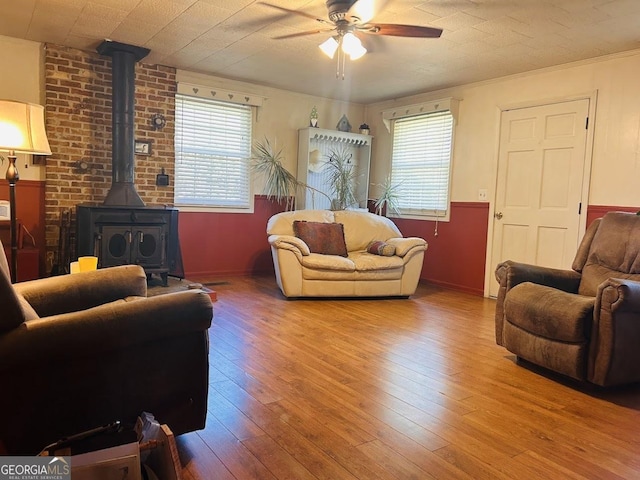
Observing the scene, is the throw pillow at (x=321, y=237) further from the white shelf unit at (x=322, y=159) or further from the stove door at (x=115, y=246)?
the stove door at (x=115, y=246)

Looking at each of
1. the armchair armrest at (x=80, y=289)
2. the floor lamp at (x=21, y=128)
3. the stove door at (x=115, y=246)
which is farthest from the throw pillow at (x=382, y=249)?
the floor lamp at (x=21, y=128)

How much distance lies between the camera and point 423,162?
5789mm

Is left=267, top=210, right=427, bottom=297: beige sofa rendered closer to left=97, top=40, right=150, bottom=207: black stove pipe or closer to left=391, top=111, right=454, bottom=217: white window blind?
left=391, top=111, right=454, bottom=217: white window blind

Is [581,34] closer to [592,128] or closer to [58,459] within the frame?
[592,128]

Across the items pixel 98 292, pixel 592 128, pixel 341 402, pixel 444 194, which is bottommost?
pixel 341 402

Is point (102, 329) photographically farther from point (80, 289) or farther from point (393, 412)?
point (393, 412)

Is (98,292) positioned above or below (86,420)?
above

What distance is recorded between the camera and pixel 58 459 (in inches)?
49.1

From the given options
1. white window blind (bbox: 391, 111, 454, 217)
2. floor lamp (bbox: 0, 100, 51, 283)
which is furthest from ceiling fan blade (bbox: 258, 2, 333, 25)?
white window blind (bbox: 391, 111, 454, 217)

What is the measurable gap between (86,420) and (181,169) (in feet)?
13.4

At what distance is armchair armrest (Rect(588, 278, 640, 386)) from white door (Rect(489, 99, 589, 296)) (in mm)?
2056

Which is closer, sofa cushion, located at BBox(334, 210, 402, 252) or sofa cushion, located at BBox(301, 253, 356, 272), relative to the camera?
sofa cushion, located at BBox(301, 253, 356, 272)

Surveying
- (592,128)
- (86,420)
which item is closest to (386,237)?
(592,128)

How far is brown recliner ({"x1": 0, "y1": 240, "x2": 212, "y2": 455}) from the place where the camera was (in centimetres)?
139
